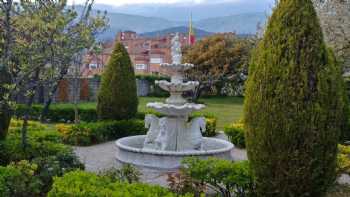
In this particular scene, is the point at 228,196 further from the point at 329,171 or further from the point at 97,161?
the point at 97,161

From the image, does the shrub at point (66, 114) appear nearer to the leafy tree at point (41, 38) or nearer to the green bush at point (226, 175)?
the leafy tree at point (41, 38)

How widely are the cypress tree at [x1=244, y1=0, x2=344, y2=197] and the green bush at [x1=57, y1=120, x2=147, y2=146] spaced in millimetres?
7830

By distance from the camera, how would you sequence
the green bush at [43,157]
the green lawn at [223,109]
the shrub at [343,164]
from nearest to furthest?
the green bush at [43,157]
the shrub at [343,164]
the green lawn at [223,109]

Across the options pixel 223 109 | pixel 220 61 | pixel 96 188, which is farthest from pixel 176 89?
pixel 220 61

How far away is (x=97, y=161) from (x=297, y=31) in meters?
6.30

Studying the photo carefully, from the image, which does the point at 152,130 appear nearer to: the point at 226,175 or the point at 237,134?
the point at 237,134

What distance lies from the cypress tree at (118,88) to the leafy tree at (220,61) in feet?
51.9

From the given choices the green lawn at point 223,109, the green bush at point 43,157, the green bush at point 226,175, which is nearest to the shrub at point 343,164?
the green bush at point 226,175

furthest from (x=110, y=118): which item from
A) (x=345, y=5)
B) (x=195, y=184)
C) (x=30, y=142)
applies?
(x=345, y=5)

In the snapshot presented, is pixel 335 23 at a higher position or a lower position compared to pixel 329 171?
higher

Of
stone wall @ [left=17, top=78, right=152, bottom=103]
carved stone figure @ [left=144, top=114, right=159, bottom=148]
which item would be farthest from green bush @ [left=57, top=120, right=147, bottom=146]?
stone wall @ [left=17, top=78, right=152, bottom=103]

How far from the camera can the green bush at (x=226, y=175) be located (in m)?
6.17

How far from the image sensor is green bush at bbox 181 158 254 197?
6.17 metres

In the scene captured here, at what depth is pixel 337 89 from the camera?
17.7 feet
